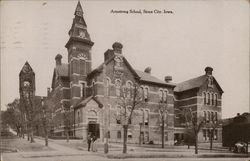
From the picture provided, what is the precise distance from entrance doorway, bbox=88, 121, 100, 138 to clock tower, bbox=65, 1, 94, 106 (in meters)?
0.56

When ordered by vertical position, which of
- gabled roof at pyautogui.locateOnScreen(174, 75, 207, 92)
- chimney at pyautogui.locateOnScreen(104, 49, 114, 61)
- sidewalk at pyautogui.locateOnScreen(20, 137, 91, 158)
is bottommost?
sidewalk at pyautogui.locateOnScreen(20, 137, 91, 158)

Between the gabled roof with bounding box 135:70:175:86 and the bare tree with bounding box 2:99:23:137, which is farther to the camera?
the gabled roof with bounding box 135:70:175:86

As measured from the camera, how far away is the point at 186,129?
768cm

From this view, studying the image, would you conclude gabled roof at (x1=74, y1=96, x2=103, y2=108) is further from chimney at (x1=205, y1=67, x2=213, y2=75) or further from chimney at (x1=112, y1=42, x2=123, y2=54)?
chimney at (x1=205, y1=67, x2=213, y2=75)

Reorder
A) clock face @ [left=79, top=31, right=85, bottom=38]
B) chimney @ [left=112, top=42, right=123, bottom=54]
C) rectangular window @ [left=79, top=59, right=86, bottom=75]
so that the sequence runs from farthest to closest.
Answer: rectangular window @ [left=79, top=59, right=86, bottom=75]
chimney @ [left=112, top=42, right=123, bottom=54]
clock face @ [left=79, top=31, right=85, bottom=38]

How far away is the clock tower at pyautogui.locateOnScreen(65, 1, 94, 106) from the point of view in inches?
228

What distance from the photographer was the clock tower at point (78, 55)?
228 inches

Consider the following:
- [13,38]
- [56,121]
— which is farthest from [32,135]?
[13,38]

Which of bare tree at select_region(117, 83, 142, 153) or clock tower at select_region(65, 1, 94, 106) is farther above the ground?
clock tower at select_region(65, 1, 94, 106)

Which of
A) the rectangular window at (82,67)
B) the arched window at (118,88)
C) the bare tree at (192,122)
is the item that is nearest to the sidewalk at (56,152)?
the arched window at (118,88)

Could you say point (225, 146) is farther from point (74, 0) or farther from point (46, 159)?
point (74, 0)

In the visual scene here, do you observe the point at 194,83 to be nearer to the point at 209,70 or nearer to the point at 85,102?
the point at 209,70

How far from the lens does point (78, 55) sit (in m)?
6.63

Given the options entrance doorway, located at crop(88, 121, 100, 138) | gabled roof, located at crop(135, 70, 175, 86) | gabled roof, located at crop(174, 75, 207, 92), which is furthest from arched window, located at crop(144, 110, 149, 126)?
entrance doorway, located at crop(88, 121, 100, 138)
